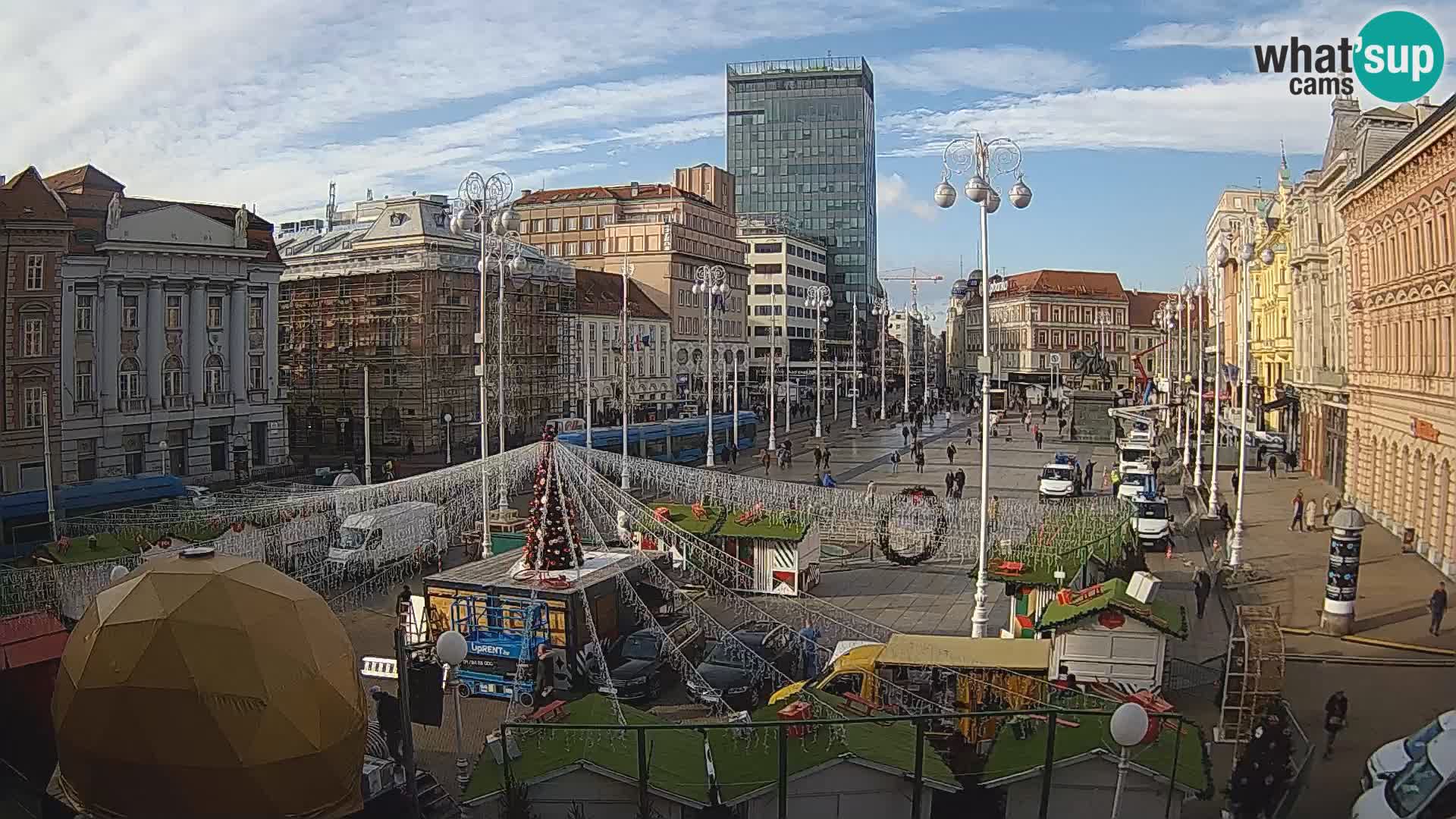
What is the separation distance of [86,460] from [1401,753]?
4231 cm

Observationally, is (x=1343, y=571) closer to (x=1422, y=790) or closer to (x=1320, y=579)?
(x=1320, y=579)

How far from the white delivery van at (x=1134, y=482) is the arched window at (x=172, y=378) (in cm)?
3532

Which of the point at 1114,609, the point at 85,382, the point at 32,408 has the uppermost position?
the point at 85,382

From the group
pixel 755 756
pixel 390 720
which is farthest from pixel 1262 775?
pixel 390 720

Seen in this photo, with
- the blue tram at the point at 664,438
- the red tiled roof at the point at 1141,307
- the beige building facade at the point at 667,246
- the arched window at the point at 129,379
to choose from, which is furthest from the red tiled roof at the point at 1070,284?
the arched window at the point at 129,379

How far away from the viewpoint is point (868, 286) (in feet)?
466

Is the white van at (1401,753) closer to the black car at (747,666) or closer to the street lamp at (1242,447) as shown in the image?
the black car at (747,666)

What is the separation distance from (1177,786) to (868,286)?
13194 cm

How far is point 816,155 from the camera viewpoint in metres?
140

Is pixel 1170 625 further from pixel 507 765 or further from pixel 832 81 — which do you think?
pixel 832 81

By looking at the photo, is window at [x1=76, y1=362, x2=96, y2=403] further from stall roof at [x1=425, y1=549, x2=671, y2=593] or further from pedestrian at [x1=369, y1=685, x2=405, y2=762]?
pedestrian at [x1=369, y1=685, x2=405, y2=762]

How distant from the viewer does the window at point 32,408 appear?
126 ft

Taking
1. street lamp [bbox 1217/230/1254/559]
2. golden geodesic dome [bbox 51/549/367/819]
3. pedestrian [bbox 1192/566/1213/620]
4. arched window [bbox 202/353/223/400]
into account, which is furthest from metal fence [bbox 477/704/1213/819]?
arched window [bbox 202/353/223/400]

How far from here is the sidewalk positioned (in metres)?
22.6
